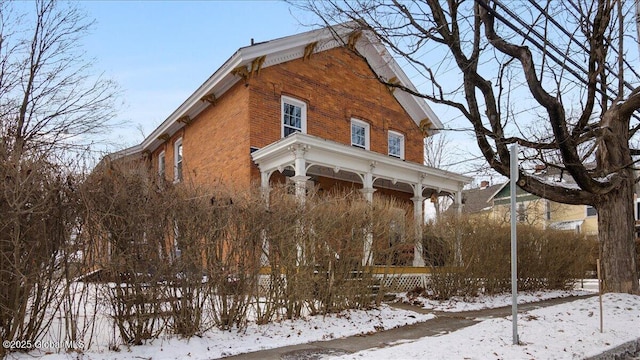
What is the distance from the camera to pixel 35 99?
13.9 metres

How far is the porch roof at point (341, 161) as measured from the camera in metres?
12.2

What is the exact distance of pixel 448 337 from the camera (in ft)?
22.2

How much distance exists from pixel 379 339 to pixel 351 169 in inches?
270

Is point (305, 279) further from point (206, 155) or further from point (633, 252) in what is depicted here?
point (206, 155)

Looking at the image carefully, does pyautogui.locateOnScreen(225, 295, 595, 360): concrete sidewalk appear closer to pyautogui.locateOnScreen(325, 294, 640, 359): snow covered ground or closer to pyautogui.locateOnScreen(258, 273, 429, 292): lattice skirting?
pyautogui.locateOnScreen(325, 294, 640, 359): snow covered ground

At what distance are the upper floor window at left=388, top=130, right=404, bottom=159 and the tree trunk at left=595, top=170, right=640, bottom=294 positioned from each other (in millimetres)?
9235

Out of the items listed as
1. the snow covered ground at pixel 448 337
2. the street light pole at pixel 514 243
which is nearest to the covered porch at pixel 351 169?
the snow covered ground at pixel 448 337

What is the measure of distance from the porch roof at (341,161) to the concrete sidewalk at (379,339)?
4606 millimetres

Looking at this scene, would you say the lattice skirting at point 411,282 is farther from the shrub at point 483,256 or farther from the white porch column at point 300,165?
the white porch column at point 300,165

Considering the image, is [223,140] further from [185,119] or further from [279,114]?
[185,119]

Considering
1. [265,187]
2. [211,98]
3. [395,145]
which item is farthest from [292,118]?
[265,187]

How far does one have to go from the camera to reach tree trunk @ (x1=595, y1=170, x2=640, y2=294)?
10.0m

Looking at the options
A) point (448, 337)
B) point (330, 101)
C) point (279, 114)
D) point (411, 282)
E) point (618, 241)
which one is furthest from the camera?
point (330, 101)

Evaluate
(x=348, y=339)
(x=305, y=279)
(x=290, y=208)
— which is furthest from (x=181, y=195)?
(x=348, y=339)
